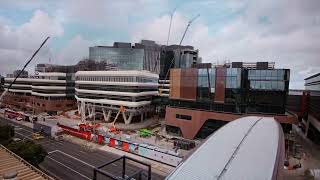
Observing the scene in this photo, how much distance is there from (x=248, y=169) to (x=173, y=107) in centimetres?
5771

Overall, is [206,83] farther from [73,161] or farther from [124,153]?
[73,161]

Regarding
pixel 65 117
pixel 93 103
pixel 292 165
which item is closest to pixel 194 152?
pixel 292 165

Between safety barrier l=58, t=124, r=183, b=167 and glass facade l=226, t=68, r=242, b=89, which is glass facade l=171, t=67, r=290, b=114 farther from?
safety barrier l=58, t=124, r=183, b=167

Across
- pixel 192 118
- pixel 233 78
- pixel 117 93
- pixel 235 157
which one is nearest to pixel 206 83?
pixel 233 78

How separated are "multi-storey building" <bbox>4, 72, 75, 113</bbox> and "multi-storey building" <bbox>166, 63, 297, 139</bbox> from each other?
233ft

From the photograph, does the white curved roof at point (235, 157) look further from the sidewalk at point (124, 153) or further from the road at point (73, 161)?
the road at point (73, 161)

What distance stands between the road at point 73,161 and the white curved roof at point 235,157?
20108 mm

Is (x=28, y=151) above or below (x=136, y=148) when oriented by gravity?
above

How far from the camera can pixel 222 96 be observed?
73312 mm

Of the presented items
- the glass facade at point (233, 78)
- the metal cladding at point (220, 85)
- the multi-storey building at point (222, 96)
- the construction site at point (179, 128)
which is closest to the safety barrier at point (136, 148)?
the construction site at point (179, 128)

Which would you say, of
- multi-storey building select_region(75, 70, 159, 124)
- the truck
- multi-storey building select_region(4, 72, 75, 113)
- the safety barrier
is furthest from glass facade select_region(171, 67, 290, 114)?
multi-storey building select_region(4, 72, 75, 113)

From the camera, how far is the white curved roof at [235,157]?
23984mm

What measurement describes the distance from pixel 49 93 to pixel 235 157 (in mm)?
118125

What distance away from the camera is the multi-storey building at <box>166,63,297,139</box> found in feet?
221
